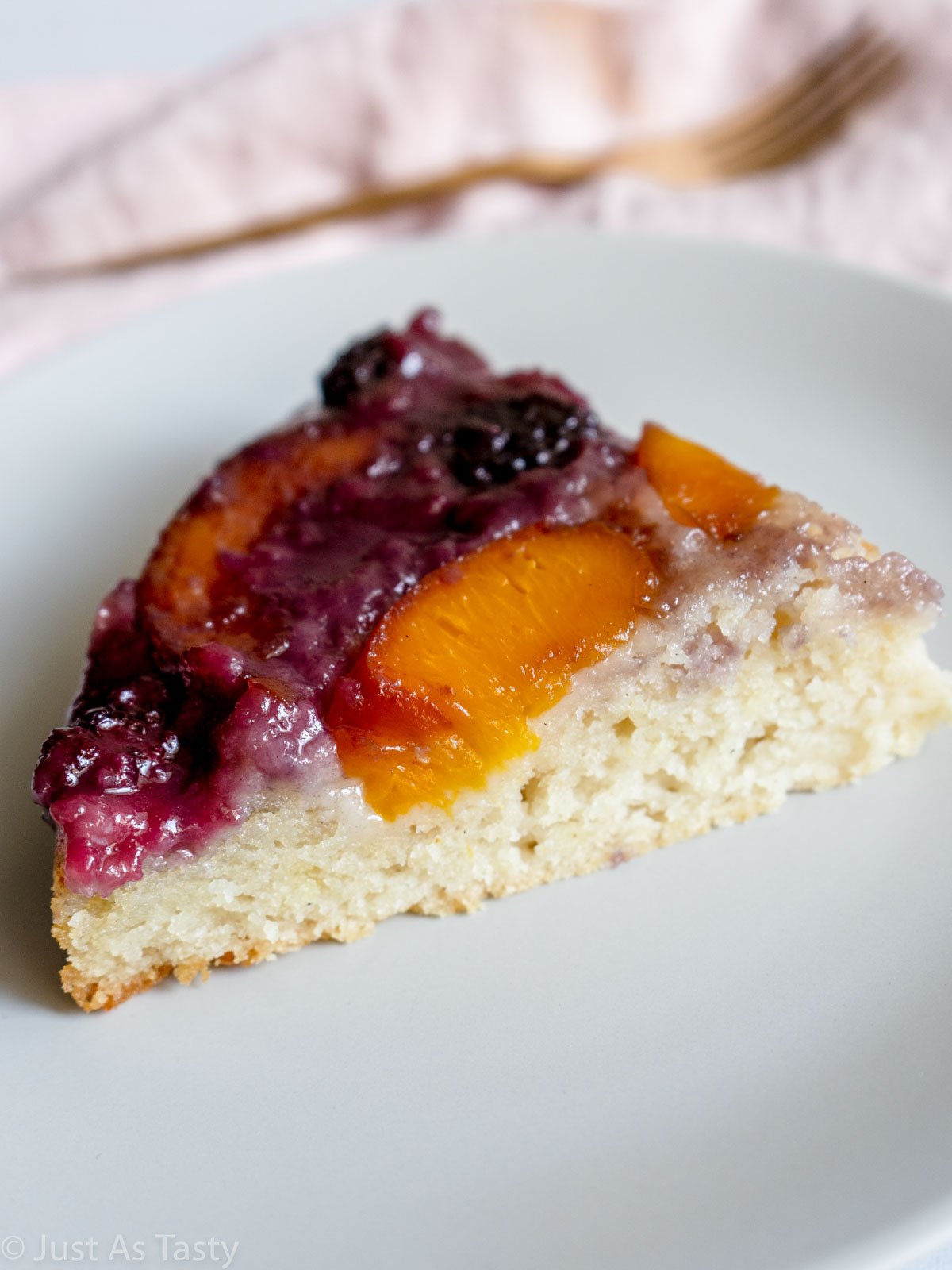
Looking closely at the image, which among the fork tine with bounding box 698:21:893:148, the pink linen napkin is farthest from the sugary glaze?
the fork tine with bounding box 698:21:893:148

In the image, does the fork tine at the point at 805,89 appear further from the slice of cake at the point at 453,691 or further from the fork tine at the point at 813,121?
the slice of cake at the point at 453,691

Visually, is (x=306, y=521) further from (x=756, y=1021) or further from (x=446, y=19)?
(x=446, y=19)

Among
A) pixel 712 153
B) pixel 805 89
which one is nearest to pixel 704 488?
pixel 712 153

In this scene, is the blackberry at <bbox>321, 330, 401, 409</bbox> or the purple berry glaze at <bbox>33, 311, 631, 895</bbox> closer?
the purple berry glaze at <bbox>33, 311, 631, 895</bbox>

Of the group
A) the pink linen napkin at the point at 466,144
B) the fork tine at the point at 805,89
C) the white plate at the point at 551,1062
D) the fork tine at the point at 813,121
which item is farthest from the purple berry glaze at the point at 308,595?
the fork tine at the point at 805,89

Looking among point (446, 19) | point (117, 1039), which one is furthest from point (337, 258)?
point (117, 1039)

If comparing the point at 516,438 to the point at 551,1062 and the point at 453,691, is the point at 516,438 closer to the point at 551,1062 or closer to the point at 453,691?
the point at 453,691

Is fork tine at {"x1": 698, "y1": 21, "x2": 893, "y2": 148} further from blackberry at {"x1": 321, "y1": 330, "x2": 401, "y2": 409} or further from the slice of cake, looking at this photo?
the slice of cake

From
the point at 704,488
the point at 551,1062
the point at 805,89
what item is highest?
the point at 805,89
